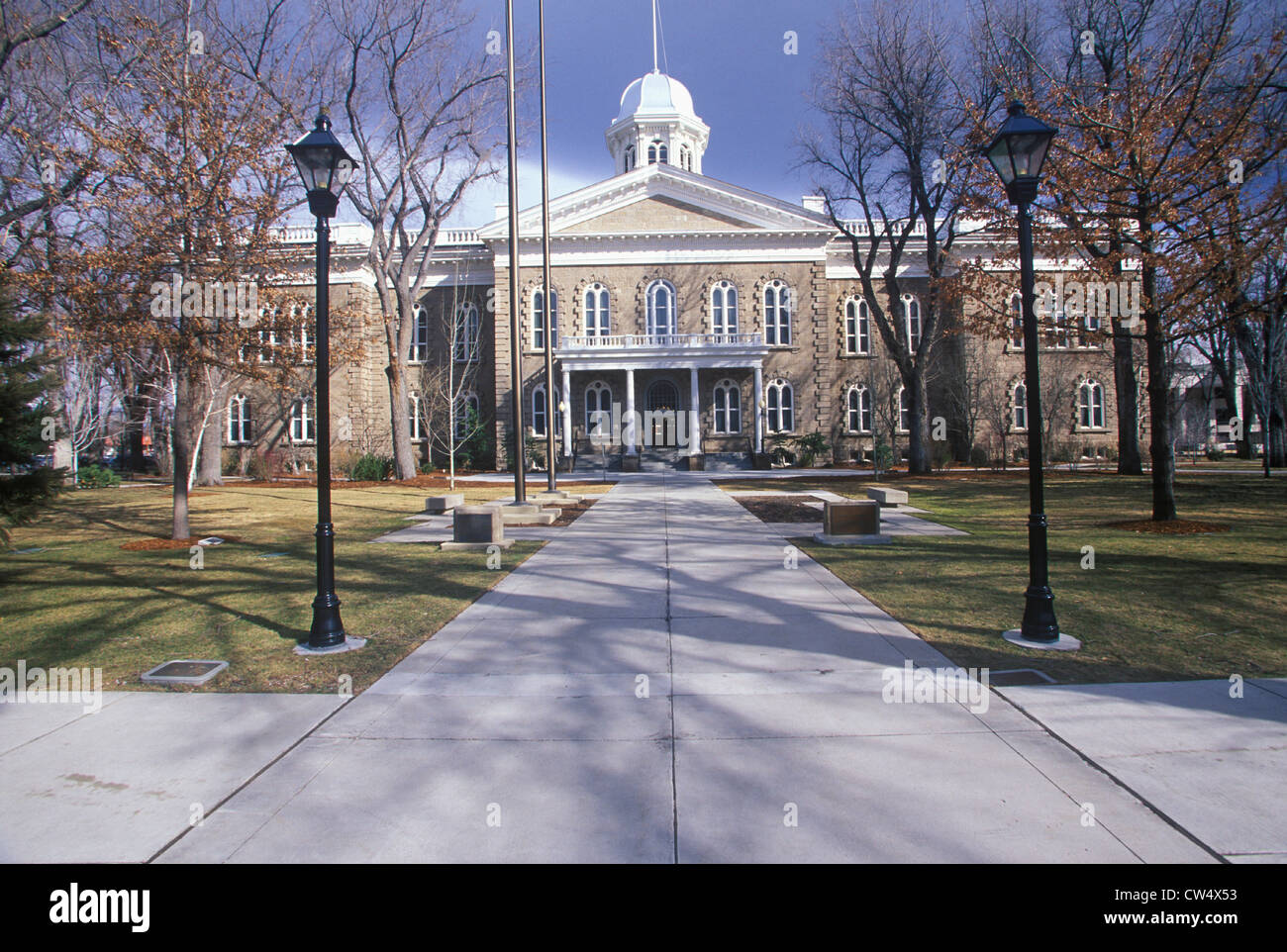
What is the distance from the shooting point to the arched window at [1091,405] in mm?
41094

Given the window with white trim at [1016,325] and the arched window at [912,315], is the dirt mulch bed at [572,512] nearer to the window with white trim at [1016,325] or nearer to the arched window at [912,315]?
the window with white trim at [1016,325]

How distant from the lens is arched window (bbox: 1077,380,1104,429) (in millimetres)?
41094

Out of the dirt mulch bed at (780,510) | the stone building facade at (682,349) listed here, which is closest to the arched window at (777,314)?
the stone building facade at (682,349)

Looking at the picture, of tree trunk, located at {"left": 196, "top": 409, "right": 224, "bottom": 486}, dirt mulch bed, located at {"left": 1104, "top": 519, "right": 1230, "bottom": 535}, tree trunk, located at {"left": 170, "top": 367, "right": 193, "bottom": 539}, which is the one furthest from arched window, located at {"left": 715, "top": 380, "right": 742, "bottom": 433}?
tree trunk, located at {"left": 170, "top": 367, "right": 193, "bottom": 539}

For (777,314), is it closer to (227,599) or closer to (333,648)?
(227,599)

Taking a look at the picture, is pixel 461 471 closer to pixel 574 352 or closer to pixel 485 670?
pixel 574 352

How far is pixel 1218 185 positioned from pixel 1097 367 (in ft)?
103

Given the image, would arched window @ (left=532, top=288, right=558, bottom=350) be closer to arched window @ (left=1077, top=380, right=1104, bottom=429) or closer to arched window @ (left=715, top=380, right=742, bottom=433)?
arched window @ (left=715, top=380, right=742, bottom=433)

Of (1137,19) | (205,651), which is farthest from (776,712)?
(1137,19)

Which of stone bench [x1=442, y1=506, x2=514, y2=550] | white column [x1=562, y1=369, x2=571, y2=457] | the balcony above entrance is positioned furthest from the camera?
white column [x1=562, y1=369, x2=571, y2=457]

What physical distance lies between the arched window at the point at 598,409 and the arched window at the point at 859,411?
12.9 m

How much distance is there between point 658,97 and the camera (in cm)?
4697

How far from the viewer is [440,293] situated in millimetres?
41375

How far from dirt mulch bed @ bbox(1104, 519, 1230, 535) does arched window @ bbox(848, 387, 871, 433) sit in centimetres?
2652
